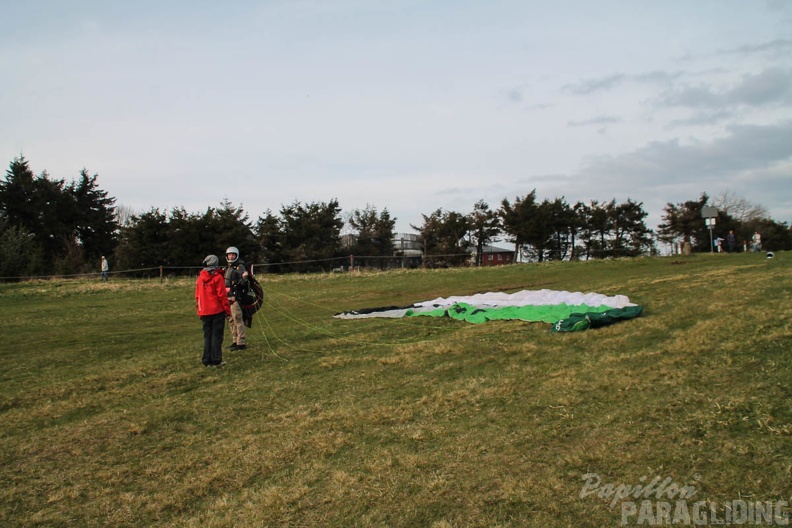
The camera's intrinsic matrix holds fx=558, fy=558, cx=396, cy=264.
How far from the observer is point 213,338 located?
356 inches

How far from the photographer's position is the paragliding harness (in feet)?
32.4

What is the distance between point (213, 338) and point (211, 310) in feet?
1.49

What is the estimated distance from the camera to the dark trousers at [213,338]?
9.02 m

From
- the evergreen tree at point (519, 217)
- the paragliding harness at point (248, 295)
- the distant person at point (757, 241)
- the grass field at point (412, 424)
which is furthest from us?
the evergreen tree at point (519, 217)

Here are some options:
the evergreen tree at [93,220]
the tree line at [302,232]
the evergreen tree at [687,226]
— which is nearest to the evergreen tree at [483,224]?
the tree line at [302,232]

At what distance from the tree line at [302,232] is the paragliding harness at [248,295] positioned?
90.7 feet

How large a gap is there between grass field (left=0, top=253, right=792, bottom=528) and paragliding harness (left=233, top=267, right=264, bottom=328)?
0.76 metres

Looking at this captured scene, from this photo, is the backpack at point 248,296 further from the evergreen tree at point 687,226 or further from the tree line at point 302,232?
the evergreen tree at point 687,226

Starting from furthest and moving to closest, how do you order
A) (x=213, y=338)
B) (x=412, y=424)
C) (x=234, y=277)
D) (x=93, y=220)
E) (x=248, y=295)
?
(x=93, y=220) → (x=248, y=295) → (x=234, y=277) → (x=213, y=338) → (x=412, y=424)

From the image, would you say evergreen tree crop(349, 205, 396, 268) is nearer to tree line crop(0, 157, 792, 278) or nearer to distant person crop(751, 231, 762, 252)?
tree line crop(0, 157, 792, 278)

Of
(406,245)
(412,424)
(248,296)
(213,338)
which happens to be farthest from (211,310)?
(406,245)

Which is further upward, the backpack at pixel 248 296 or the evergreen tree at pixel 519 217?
the evergreen tree at pixel 519 217

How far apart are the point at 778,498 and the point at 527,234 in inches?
Answer: 1669

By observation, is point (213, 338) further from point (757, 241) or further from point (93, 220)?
point (93, 220)
